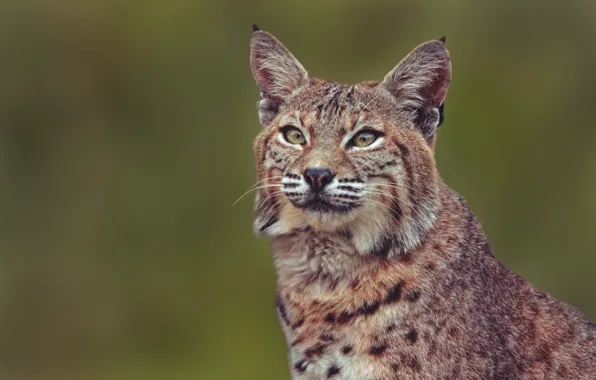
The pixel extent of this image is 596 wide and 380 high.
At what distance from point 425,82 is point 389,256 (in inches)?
43.1

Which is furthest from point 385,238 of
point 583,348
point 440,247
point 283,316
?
point 583,348

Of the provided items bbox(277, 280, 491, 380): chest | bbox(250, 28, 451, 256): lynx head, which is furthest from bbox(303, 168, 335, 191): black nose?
bbox(277, 280, 491, 380): chest

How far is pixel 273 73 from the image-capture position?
7.49 metres

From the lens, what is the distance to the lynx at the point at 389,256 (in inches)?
264

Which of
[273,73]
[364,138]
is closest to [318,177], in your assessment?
[364,138]

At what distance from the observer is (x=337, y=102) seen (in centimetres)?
713

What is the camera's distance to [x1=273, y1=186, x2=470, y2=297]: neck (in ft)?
23.0

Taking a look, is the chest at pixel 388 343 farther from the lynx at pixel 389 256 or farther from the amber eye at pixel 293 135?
the amber eye at pixel 293 135

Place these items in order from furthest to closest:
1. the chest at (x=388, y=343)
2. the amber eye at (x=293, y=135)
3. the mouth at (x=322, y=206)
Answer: the amber eye at (x=293, y=135) < the mouth at (x=322, y=206) < the chest at (x=388, y=343)

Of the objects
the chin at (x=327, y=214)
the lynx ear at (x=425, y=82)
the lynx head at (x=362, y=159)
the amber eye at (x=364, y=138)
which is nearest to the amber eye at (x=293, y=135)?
the lynx head at (x=362, y=159)

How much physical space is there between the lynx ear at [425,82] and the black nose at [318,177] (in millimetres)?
819

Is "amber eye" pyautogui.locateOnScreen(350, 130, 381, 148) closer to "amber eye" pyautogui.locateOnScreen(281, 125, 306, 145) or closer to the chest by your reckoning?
"amber eye" pyautogui.locateOnScreen(281, 125, 306, 145)

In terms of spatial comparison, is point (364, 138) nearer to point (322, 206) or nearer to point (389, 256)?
point (322, 206)

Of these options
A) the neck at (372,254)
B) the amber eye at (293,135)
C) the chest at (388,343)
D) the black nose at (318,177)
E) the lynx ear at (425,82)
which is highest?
the lynx ear at (425,82)
